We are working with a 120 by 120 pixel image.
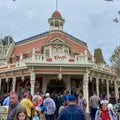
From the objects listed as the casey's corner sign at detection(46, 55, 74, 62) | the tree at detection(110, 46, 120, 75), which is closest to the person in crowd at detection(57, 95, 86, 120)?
the casey's corner sign at detection(46, 55, 74, 62)

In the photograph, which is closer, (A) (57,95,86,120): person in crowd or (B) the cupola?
(A) (57,95,86,120): person in crowd

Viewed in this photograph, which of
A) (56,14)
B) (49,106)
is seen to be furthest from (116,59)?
(49,106)

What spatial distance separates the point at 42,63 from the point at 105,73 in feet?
Result: 30.4

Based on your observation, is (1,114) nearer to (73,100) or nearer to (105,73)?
(73,100)

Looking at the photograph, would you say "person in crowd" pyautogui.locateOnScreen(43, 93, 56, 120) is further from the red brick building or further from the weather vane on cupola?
the weather vane on cupola

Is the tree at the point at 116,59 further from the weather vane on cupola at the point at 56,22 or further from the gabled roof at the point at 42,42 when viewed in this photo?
the weather vane on cupola at the point at 56,22

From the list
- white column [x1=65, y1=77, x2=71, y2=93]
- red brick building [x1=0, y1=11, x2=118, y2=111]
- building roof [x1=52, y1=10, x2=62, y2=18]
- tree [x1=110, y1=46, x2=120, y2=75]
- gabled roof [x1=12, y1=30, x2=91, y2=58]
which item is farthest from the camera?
tree [x1=110, y1=46, x2=120, y2=75]

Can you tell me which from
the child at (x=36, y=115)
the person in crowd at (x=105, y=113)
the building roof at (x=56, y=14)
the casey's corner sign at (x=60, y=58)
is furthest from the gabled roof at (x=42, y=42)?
the person in crowd at (x=105, y=113)

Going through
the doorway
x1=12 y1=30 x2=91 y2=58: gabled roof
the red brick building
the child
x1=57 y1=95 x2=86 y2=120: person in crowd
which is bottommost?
the child

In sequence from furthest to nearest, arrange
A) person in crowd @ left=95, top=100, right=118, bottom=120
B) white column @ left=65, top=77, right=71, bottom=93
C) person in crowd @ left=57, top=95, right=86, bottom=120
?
white column @ left=65, top=77, right=71, bottom=93, person in crowd @ left=95, top=100, right=118, bottom=120, person in crowd @ left=57, top=95, right=86, bottom=120

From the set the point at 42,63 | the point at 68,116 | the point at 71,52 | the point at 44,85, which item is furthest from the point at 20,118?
the point at 71,52

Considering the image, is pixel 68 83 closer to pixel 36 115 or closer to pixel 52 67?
pixel 52 67

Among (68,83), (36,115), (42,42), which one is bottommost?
(36,115)

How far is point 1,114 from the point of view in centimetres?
984
